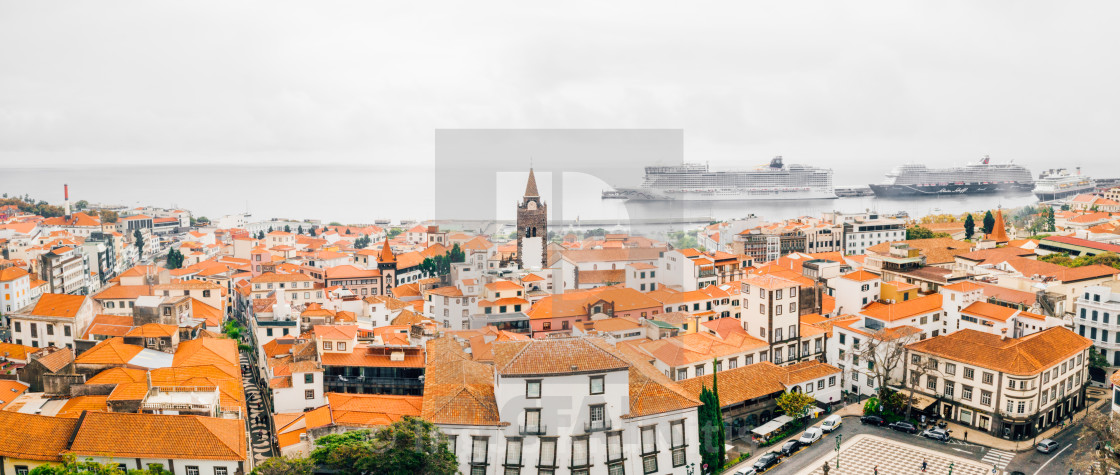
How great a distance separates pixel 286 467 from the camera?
36.4ft

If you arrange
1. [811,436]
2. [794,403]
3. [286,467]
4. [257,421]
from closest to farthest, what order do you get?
[286,467]
[811,436]
[794,403]
[257,421]

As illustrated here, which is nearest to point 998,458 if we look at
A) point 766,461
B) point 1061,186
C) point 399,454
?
point 766,461

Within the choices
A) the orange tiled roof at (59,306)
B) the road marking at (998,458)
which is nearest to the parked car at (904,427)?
the road marking at (998,458)

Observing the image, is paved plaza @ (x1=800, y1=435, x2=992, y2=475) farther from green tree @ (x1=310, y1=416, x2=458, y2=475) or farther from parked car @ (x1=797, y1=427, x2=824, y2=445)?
green tree @ (x1=310, y1=416, x2=458, y2=475)

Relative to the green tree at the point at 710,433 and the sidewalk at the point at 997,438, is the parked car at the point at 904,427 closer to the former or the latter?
the sidewalk at the point at 997,438

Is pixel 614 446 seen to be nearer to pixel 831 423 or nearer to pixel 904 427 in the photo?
pixel 831 423

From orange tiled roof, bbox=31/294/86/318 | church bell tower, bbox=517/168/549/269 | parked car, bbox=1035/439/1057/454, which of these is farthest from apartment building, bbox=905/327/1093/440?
orange tiled roof, bbox=31/294/86/318

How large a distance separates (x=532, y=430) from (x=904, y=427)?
29.9ft

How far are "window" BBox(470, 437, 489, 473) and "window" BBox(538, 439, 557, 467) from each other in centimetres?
90

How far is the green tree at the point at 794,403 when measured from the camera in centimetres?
1619

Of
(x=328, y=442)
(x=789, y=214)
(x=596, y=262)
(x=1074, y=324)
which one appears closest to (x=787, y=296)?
(x=1074, y=324)

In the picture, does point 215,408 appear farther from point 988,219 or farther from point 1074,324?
point 988,219

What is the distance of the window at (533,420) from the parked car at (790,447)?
585 centimetres

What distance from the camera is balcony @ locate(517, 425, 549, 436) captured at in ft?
39.1
